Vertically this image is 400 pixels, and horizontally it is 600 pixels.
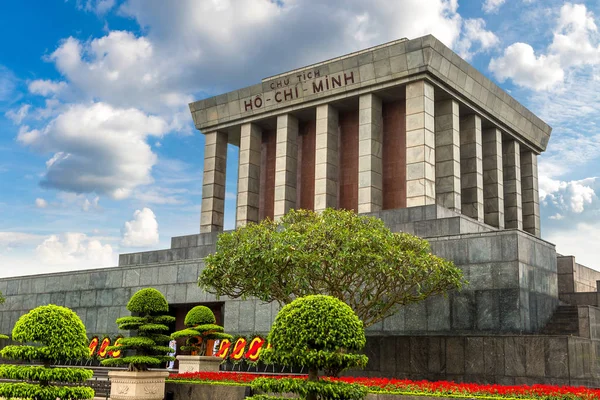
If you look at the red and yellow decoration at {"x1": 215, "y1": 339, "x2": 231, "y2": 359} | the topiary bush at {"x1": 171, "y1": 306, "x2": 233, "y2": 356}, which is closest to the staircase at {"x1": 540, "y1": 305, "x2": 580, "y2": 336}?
the topiary bush at {"x1": 171, "y1": 306, "x2": 233, "y2": 356}

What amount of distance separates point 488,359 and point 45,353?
13510 mm

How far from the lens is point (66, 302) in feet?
123

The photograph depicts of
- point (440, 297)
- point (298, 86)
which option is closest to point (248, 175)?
point (298, 86)

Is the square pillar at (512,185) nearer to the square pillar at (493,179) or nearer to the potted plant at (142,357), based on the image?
the square pillar at (493,179)

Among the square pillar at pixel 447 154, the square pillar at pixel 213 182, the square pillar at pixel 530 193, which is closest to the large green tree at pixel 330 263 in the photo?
the square pillar at pixel 447 154

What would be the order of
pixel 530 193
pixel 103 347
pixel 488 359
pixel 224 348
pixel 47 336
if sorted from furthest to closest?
pixel 530 193 → pixel 103 347 → pixel 224 348 → pixel 488 359 → pixel 47 336

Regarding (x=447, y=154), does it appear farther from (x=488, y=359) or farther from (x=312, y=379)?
(x=312, y=379)

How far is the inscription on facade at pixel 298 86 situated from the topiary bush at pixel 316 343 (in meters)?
23.9

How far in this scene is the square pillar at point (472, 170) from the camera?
3675 centimetres

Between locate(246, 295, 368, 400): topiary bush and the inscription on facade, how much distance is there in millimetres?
23911

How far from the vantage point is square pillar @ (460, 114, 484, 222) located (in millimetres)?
36750

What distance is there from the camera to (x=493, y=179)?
39.4 metres

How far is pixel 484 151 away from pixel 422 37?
991 centimetres

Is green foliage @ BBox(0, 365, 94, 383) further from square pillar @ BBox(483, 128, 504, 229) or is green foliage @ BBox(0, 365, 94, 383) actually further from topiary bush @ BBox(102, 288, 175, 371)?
square pillar @ BBox(483, 128, 504, 229)
